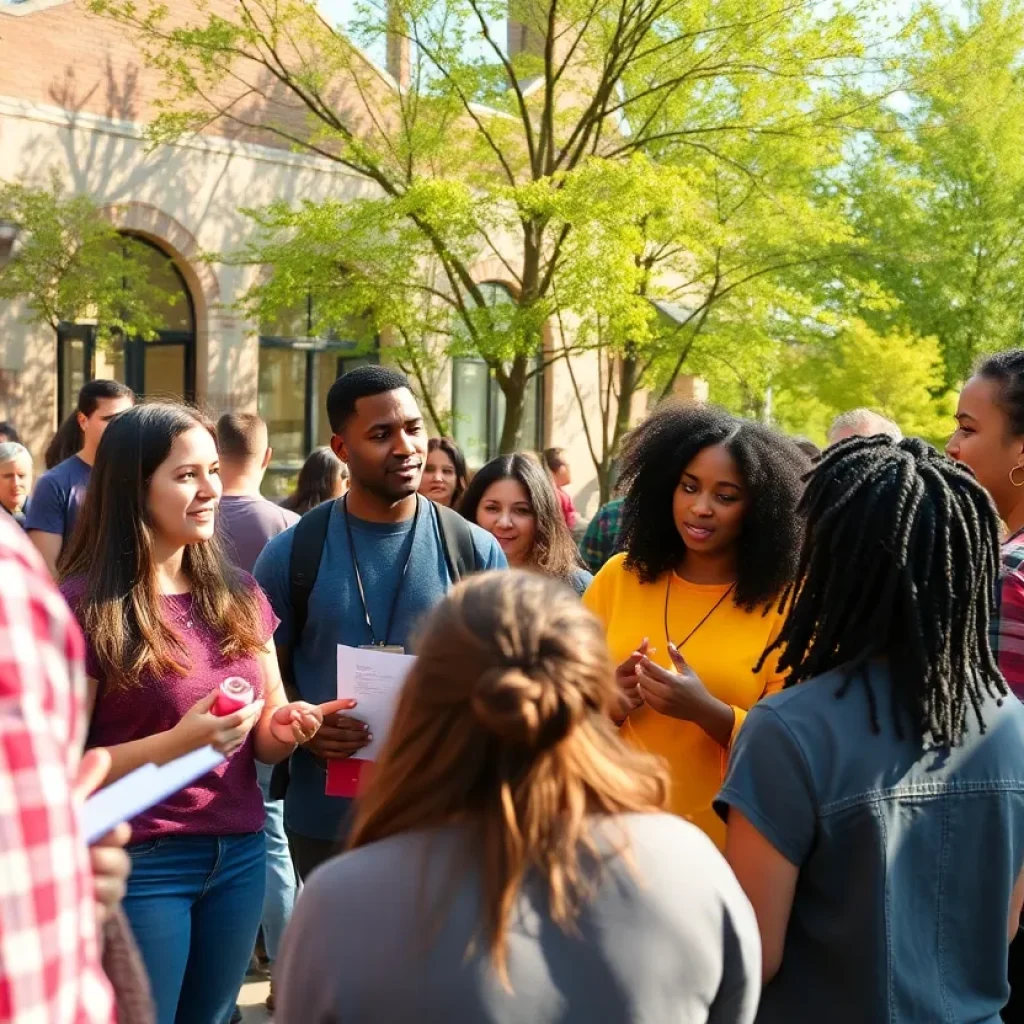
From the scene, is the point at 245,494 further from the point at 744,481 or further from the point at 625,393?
the point at 625,393

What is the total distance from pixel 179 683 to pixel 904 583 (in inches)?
70.7

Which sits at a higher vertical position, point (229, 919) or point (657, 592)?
point (657, 592)

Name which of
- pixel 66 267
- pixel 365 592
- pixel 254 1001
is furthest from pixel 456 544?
pixel 66 267

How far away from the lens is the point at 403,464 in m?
3.89

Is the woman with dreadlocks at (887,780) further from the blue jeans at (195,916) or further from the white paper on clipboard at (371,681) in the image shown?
the blue jeans at (195,916)

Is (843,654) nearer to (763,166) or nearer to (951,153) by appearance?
(763,166)

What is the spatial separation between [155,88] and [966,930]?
1819 centimetres

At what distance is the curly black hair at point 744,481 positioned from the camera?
3428mm

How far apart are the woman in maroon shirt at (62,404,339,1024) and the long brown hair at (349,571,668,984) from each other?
1.31 m

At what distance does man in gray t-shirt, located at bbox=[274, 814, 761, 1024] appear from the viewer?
1472mm

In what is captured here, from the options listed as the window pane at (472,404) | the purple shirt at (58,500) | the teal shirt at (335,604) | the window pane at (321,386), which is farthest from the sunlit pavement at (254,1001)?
the window pane at (472,404)

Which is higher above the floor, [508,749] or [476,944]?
[508,749]

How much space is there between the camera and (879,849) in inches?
79.7

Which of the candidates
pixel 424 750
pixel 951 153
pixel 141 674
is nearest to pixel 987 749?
pixel 424 750
